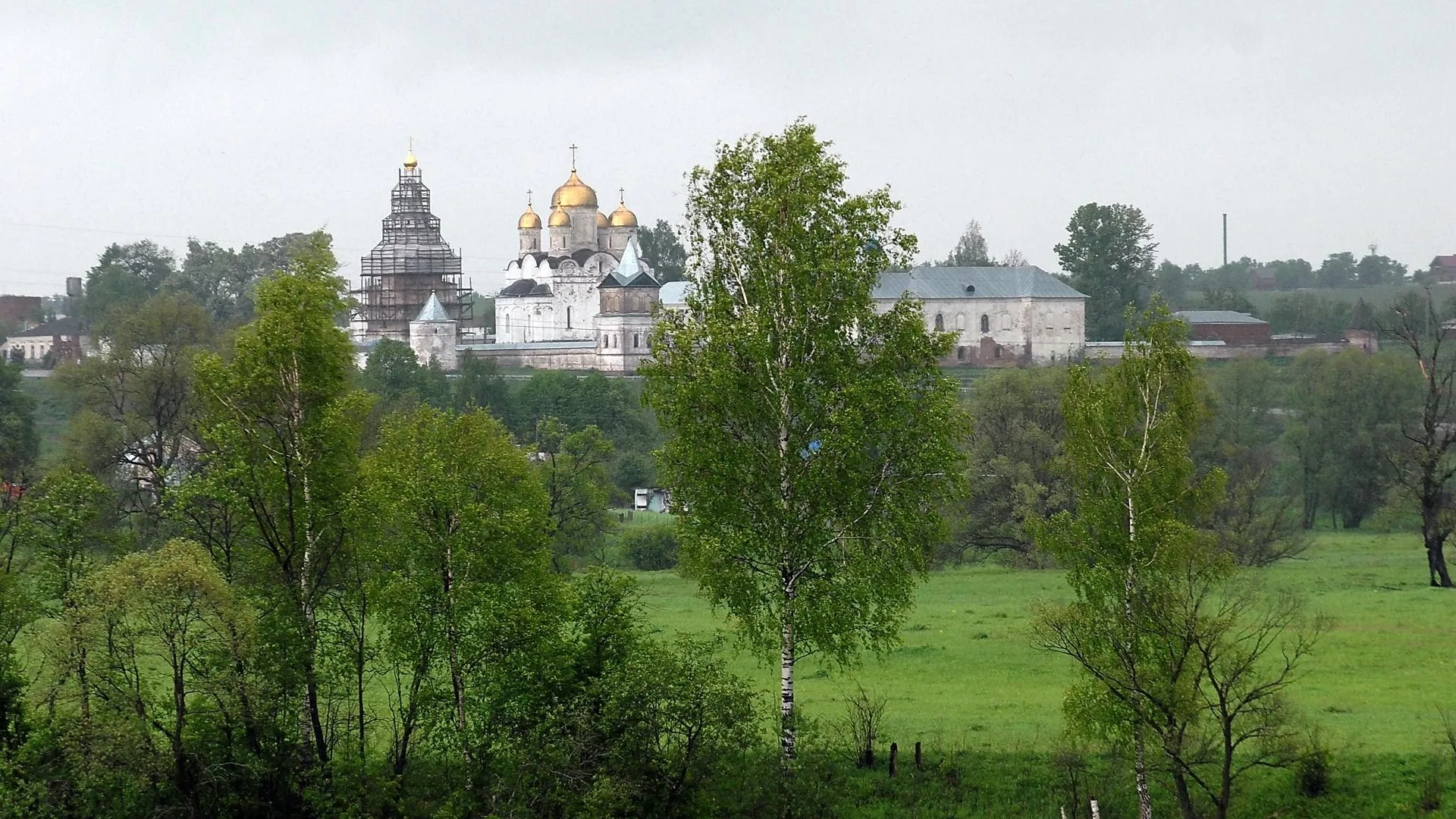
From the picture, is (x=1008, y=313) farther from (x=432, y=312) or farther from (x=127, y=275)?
(x=127, y=275)

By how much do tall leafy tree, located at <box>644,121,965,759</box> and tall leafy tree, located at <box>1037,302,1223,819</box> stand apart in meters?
1.55

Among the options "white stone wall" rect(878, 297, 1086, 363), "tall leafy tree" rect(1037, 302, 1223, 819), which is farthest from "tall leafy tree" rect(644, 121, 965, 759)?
"white stone wall" rect(878, 297, 1086, 363)

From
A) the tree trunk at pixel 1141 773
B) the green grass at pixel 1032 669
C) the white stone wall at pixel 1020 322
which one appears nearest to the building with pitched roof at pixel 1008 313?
the white stone wall at pixel 1020 322

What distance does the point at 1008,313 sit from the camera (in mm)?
98062

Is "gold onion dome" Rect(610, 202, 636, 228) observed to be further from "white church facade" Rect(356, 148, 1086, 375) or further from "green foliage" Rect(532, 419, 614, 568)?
"green foliage" Rect(532, 419, 614, 568)

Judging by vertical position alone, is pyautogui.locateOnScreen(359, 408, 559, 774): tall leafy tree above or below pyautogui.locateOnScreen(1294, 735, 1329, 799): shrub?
above

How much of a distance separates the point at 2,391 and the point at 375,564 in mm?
33953

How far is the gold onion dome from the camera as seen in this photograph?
10206 centimetres

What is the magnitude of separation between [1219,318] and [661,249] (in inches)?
1491

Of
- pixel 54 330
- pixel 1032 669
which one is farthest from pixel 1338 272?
pixel 1032 669

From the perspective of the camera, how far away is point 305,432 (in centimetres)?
1694

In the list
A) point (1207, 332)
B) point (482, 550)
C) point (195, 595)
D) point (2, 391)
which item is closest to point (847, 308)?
point (482, 550)

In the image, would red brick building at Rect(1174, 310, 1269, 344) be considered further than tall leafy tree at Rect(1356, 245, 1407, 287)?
No

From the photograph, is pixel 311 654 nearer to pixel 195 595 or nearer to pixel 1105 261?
pixel 195 595
